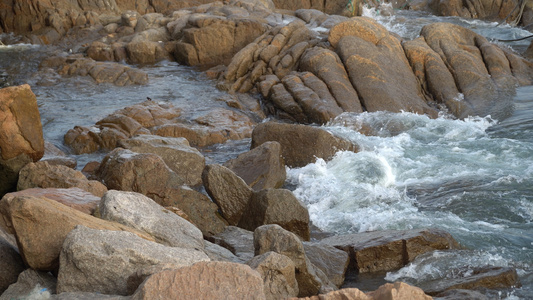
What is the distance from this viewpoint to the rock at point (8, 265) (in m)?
5.29

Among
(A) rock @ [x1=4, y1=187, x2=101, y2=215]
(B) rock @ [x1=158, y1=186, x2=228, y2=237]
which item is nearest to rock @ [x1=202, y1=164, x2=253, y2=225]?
(B) rock @ [x1=158, y1=186, x2=228, y2=237]

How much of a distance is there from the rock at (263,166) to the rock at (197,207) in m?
1.99

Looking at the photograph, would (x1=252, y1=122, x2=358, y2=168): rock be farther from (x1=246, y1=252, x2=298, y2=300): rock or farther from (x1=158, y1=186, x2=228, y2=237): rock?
(x1=246, y1=252, x2=298, y2=300): rock

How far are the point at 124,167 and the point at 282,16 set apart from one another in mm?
17974

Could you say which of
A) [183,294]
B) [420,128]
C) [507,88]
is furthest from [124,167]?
[507,88]

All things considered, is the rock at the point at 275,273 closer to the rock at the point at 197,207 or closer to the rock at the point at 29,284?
the rock at the point at 29,284

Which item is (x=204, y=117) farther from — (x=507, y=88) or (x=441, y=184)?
(x=507, y=88)

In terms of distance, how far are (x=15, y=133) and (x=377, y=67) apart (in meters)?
10.6

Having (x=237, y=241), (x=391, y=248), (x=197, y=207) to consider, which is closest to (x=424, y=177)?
(x=391, y=248)

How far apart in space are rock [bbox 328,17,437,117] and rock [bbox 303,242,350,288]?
8.72m

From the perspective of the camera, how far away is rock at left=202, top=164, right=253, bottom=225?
892 centimetres

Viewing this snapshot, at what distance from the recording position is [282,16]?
2572 cm

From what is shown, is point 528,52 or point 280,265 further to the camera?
point 528,52

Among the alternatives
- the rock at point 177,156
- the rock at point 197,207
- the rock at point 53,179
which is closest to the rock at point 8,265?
the rock at point 53,179
